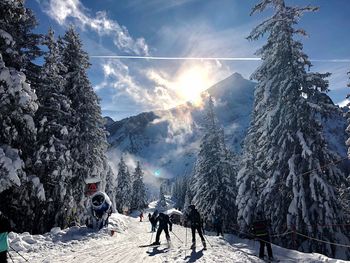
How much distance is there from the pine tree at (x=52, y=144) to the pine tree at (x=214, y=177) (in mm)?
18119

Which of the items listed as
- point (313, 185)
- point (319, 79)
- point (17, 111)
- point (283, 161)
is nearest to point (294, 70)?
point (319, 79)

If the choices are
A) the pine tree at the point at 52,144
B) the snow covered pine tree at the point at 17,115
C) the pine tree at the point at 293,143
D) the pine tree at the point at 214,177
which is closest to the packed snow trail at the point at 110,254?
the snow covered pine tree at the point at 17,115

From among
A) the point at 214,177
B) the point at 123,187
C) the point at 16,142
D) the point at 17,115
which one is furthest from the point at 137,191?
the point at 17,115

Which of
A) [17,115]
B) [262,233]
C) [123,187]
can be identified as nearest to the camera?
[262,233]

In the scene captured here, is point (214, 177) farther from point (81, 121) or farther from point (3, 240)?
point (3, 240)

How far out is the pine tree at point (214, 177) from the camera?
4084 cm

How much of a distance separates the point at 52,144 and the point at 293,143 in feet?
53.7

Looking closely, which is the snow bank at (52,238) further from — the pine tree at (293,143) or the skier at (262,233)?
the pine tree at (293,143)

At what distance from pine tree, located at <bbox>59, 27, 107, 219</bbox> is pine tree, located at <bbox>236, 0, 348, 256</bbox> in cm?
1443

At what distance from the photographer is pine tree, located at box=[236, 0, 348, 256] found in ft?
71.3

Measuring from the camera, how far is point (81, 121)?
31.8 m

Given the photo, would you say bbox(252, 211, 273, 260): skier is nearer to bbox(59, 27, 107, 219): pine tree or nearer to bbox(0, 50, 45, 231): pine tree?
bbox(0, 50, 45, 231): pine tree

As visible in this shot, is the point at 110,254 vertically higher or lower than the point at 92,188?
lower

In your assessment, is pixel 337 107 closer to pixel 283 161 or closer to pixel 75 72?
pixel 283 161
